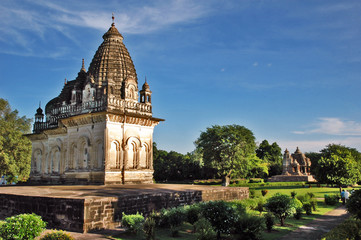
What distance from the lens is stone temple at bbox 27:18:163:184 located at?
70.3ft

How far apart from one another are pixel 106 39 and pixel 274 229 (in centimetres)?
1964

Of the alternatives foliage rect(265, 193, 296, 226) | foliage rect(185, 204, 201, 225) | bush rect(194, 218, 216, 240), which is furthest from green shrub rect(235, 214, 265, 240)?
foliage rect(265, 193, 296, 226)

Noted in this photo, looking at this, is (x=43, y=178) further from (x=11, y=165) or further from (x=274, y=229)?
(x=274, y=229)

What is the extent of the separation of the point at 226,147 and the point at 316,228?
3497 centimetres

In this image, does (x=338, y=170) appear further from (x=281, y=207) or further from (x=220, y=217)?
(x=220, y=217)

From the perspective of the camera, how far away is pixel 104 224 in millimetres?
11781

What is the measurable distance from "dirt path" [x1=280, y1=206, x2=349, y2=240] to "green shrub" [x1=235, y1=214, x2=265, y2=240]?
1.43 metres

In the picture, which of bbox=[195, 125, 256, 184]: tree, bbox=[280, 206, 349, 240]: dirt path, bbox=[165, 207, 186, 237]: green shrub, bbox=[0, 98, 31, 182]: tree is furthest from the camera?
bbox=[195, 125, 256, 184]: tree

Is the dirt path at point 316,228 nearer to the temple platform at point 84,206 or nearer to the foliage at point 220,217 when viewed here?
the foliage at point 220,217

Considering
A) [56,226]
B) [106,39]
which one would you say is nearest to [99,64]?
[106,39]

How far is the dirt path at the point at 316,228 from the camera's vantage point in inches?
472

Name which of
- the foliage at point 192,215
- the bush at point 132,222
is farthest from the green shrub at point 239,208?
the bush at point 132,222

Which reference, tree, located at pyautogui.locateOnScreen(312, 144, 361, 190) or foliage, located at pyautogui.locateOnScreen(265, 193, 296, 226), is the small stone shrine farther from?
foliage, located at pyautogui.locateOnScreen(265, 193, 296, 226)

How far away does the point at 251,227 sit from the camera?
36.1 ft
